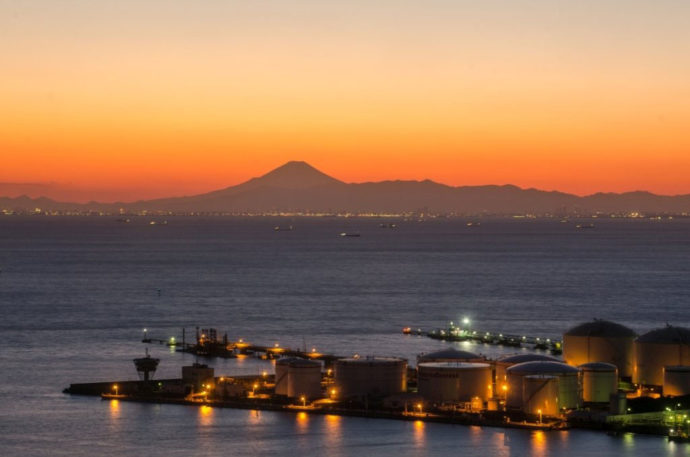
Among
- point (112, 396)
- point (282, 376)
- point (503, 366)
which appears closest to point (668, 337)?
point (503, 366)

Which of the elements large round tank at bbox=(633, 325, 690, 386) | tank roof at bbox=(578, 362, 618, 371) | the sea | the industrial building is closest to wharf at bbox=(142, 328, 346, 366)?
the sea

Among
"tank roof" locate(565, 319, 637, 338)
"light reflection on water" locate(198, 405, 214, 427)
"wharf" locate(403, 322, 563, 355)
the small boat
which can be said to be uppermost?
"wharf" locate(403, 322, 563, 355)

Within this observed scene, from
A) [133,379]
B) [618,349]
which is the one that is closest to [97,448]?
[133,379]

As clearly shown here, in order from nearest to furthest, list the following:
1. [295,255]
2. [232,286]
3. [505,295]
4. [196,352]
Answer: [196,352]
[505,295]
[232,286]
[295,255]

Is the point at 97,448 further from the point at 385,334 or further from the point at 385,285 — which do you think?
the point at 385,285

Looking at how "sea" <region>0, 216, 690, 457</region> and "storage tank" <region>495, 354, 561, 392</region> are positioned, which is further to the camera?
"storage tank" <region>495, 354, 561, 392</region>

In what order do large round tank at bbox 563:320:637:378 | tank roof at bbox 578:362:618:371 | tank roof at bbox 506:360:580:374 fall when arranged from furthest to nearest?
1. large round tank at bbox 563:320:637:378
2. tank roof at bbox 578:362:618:371
3. tank roof at bbox 506:360:580:374

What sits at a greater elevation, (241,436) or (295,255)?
(295,255)

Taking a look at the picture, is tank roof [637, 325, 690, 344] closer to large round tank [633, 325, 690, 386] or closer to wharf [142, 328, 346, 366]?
large round tank [633, 325, 690, 386]

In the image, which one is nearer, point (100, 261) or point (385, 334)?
point (385, 334)
